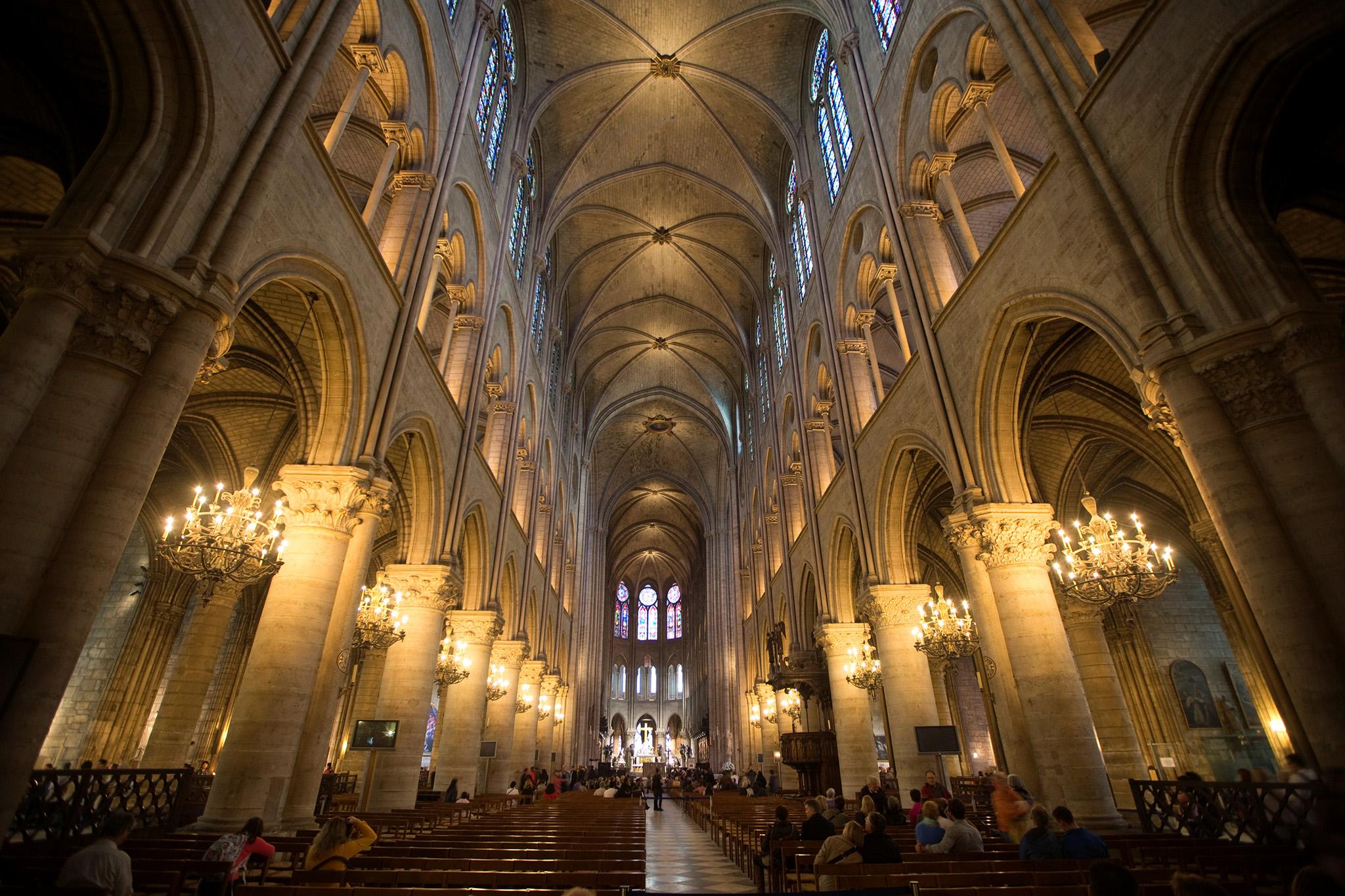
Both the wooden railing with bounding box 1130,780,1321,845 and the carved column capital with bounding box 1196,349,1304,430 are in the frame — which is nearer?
the carved column capital with bounding box 1196,349,1304,430

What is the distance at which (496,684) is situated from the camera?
17.2 meters

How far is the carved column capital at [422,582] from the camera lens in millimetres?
10914

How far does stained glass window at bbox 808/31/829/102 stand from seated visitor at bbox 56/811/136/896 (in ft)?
63.4

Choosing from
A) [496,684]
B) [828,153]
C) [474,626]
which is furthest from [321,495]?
[828,153]

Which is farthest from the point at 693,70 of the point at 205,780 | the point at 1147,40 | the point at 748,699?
the point at 748,699

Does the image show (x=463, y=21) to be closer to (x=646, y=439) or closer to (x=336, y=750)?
(x=336, y=750)

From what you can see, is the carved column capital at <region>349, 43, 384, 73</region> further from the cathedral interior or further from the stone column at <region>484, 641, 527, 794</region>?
the stone column at <region>484, 641, 527, 794</region>

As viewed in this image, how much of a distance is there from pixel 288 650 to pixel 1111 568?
9.49m

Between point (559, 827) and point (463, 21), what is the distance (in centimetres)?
1422

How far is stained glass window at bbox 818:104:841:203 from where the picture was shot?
15673 mm

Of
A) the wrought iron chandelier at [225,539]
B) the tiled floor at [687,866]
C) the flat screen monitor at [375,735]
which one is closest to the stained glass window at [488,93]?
the wrought iron chandelier at [225,539]

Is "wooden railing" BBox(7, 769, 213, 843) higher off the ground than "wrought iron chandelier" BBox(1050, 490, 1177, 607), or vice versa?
"wrought iron chandelier" BBox(1050, 490, 1177, 607)

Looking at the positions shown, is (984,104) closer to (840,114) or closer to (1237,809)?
(840,114)

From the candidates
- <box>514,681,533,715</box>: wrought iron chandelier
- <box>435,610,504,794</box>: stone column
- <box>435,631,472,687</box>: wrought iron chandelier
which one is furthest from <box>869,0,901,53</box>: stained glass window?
<box>514,681,533,715</box>: wrought iron chandelier
